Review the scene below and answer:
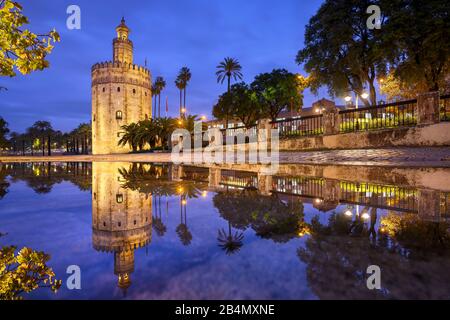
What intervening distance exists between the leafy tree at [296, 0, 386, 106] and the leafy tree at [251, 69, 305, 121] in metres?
13.9

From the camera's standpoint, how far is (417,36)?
16.5 meters

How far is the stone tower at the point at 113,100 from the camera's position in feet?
138

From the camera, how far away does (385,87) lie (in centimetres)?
2583

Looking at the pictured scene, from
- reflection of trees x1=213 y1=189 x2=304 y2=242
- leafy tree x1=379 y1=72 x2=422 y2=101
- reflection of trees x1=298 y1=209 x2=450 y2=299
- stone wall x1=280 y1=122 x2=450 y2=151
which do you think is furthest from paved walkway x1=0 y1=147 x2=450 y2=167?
leafy tree x1=379 y1=72 x2=422 y2=101

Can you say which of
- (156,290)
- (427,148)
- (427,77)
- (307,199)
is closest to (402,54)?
(427,77)

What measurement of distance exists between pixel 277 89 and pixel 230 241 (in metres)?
39.9

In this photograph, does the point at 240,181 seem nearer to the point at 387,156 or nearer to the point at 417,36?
the point at 387,156

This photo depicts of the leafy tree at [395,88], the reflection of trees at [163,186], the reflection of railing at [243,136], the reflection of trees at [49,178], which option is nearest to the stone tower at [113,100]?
the reflection of railing at [243,136]

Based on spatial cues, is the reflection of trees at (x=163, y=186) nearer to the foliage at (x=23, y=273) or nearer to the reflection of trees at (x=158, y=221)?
the reflection of trees at (x=158, y=221)

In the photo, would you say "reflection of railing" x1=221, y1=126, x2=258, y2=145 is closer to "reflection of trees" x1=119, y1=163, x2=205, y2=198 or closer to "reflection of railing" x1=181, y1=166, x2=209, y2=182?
"reflection of railing" x1=181, y1=166, x2=209, y2=182

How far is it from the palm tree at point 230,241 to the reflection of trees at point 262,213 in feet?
0.59

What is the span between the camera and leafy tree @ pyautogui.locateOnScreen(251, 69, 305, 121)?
3906 cm

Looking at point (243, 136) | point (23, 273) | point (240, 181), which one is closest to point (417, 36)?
point (243, 136)

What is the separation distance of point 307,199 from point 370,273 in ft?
7.55
